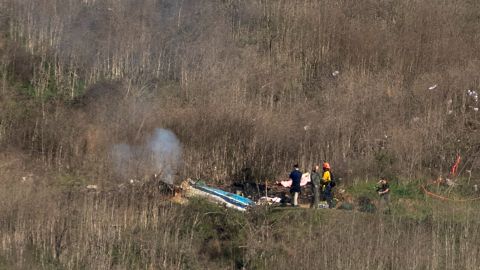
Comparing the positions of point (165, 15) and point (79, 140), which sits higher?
point (165, 15)

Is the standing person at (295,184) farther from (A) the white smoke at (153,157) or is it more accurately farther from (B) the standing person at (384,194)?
(A) the white smoke at (153,157)

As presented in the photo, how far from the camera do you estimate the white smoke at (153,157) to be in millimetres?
26750

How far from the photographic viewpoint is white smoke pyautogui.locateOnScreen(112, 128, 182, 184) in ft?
87.8

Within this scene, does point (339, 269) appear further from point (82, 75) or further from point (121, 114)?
point (82, 75)

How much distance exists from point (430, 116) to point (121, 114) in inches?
394

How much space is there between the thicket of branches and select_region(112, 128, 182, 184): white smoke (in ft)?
0.86

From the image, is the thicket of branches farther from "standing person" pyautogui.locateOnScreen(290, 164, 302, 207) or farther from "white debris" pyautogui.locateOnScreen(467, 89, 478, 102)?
"standing person" pyautogui.locateOnScreen(290, 164, 302, 207)

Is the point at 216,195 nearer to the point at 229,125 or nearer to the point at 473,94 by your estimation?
the point at 229,125

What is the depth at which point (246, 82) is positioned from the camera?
33.0m

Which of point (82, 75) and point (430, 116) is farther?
point (82, 75)

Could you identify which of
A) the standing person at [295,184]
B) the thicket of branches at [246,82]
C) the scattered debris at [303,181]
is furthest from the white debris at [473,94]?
the standing person at [295,184]

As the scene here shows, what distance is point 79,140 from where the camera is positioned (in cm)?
2920

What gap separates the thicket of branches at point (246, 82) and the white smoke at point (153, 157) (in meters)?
0.26

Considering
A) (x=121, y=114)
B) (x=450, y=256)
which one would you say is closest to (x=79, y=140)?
(x=121, y=114)
